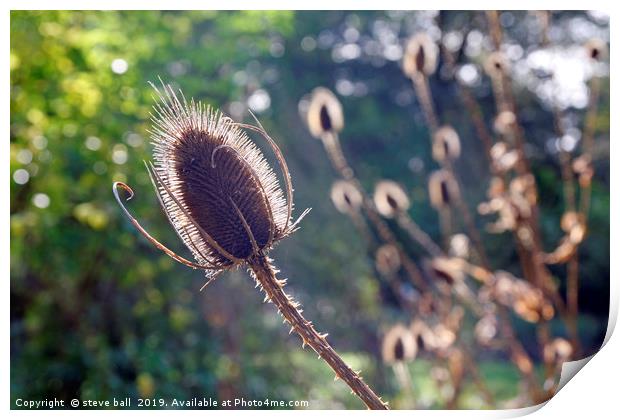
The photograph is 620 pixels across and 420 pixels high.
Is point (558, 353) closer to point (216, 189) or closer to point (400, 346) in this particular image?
point (400, 346)

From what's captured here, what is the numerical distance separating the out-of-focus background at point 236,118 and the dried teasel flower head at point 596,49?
0.17ft

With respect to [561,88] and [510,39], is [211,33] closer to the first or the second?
[510,39]

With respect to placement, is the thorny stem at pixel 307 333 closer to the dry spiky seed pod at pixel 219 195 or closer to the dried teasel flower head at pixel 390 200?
the dry spiky seed pod at pixel 219 195

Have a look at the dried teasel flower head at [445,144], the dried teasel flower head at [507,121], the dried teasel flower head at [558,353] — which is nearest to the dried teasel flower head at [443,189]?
the dried teasel flower head at [445,144]

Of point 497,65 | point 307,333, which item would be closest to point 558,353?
point 497,65

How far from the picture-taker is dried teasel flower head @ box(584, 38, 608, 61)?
1448 millimetres

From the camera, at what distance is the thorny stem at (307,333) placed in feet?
2.10

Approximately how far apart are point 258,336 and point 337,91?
69 centimetres

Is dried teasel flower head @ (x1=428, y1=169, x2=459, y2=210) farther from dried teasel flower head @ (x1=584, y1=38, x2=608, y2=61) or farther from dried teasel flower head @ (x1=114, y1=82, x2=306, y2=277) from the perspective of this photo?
dried teasel flower head @ (x1=114, y1=82, x2=306, y2=277)

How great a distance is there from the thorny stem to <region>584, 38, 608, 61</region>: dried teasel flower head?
3.22ft

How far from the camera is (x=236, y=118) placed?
1.74 metres

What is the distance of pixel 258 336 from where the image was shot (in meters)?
2.03

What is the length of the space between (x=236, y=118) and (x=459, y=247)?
606 millimetres
